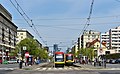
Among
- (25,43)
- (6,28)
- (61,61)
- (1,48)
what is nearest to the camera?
(61,61)

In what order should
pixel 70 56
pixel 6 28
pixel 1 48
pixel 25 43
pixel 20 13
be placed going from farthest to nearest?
pixel 6 28 < pixel 1 48 < pixel 25 43 < pixel 70 56 < pixel 20 13

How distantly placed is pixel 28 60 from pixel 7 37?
2890 inches

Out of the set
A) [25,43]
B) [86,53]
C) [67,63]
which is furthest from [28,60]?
[86,53]

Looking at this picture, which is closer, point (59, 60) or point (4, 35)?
point (59, 60)

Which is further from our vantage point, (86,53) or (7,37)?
(7,37)

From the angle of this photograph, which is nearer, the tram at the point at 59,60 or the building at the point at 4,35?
the tram at the point at 59,60

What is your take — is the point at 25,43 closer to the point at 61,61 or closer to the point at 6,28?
the point at 6,28

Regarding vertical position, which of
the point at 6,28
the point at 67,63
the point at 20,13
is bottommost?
the point at 67,63

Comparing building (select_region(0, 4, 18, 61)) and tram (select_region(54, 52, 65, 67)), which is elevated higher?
building (select_region(0, 4, 18, 61))

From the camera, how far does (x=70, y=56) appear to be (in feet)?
286

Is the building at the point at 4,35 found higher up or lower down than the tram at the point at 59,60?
higher up

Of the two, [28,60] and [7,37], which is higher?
[7,37]

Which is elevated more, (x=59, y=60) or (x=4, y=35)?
(x=4, y=35)

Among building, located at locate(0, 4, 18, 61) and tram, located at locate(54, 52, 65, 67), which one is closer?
tram, located at locate(54, 52, 65, 67)
